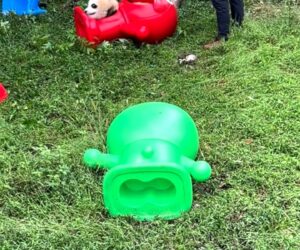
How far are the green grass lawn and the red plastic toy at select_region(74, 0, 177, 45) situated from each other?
10 cm

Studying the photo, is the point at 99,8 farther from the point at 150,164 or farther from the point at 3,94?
the point at 150,164

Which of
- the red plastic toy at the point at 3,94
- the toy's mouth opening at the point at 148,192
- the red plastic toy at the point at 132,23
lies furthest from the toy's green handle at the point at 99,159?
the red plastic toy at the point at 132,23

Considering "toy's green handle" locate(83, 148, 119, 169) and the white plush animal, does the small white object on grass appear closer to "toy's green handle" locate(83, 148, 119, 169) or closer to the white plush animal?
the white plush animal

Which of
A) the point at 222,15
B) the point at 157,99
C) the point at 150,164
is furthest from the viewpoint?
the point at 222,15

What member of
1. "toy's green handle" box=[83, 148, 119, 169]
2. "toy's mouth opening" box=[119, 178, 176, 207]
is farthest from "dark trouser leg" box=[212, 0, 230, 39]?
"toy's mouth opening" box=[119, 178, 176, 207]

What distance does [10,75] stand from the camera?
401cm

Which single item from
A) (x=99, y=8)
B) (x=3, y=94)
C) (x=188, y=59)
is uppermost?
(x=99, y=8)

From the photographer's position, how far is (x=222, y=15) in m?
4.30

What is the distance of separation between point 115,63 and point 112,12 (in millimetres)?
533

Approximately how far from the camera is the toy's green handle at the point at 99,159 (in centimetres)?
271

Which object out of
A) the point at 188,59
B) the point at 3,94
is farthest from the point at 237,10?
the point at 3,94

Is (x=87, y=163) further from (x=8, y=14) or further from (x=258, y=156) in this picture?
(x=8, y=14)

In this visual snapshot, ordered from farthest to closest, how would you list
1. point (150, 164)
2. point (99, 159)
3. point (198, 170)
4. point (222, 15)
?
1. point (222, 15)
2. point (99, 159)
3. point (198, 170)
4. point (150, 164)

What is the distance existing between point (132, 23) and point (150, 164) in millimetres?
2173
